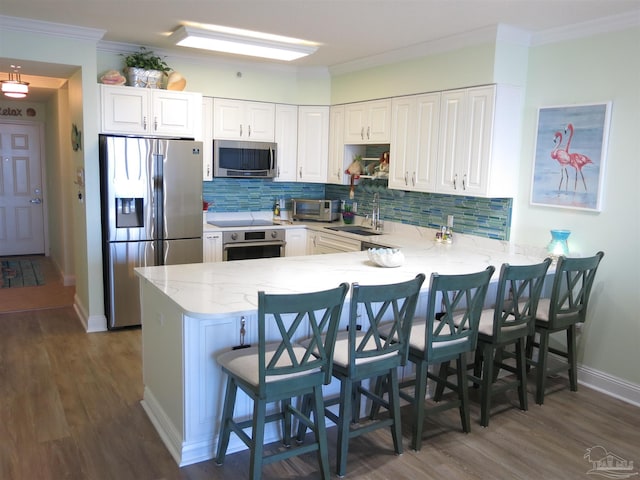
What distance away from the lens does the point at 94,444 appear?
2.92 m

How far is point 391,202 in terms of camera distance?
18.2ft

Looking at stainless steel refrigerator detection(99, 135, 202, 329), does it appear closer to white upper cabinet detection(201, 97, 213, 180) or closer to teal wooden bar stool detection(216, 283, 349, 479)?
white upper cabinet detection(201, 97, 213, 180)

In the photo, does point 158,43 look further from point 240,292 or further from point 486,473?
point 486,473

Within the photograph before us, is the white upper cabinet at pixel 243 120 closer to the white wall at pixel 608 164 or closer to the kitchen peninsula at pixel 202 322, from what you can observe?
the white wall at pixel 608 164

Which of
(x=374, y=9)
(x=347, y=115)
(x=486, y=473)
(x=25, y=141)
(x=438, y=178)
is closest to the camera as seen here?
(x=486, y=473)

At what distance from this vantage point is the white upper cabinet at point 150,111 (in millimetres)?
4637

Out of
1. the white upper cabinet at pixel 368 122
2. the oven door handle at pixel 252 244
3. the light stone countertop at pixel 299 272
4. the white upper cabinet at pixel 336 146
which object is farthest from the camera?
the white upper cabinet at pixel 336 146

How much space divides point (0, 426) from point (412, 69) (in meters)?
4.04

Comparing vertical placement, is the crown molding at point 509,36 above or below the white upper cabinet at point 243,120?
above

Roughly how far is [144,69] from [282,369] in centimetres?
347

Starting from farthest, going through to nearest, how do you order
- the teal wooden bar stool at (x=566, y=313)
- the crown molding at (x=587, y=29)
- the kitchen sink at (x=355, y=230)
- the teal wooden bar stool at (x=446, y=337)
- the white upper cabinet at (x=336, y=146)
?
1. the white upper cabinet at (x=336, y=146)
2. the kitchen sink at (x=355, y=230)
3. the crown molding at (x=587, y=29)
4. the teal wooden bar stool at (x=566, y=313)
5. the teal wooden bar stool at (x=446, y=337)

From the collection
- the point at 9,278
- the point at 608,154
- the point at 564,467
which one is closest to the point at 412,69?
the point at 608,154

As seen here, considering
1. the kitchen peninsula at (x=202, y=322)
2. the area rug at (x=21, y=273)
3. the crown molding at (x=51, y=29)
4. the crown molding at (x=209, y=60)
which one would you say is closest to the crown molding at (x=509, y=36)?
the crown molding at (x=209, y=60)

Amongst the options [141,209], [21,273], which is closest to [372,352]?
[141,209]
